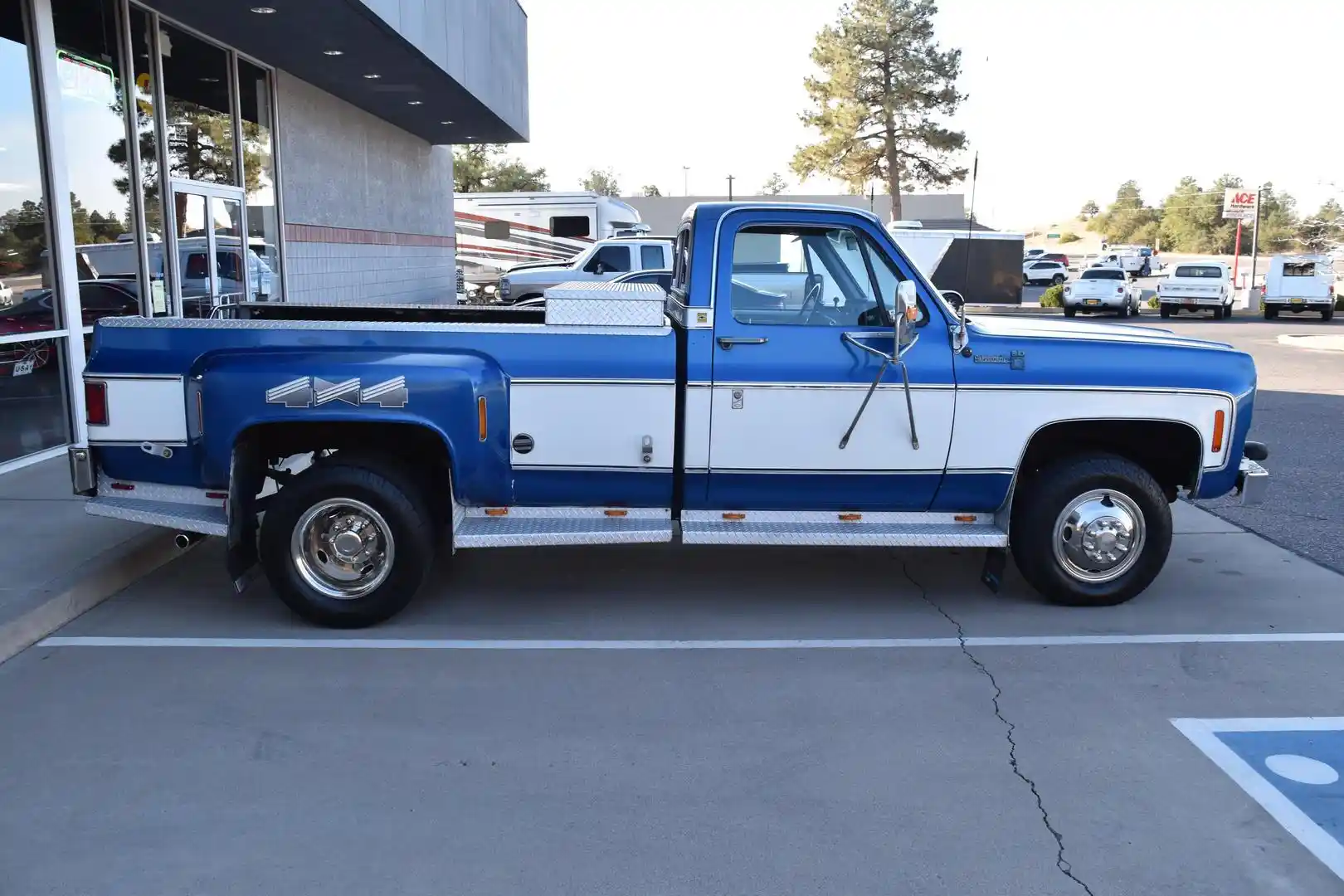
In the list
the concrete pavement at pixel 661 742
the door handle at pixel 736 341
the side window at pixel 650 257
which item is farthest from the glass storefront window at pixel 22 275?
the side window at pixel 650 257

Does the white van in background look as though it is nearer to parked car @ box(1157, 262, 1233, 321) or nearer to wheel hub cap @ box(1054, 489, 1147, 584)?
parked car @ box(1157, 262, 1233, 321)

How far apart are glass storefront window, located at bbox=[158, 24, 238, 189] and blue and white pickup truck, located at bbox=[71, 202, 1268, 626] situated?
7.50 metres

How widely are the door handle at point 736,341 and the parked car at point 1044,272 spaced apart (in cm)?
A: 5206

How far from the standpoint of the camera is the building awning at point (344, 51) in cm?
1159

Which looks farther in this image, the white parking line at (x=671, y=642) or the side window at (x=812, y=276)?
the side window at (x=812, y=276)

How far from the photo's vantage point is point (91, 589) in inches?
257

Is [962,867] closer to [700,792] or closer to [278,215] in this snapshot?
[700,792]

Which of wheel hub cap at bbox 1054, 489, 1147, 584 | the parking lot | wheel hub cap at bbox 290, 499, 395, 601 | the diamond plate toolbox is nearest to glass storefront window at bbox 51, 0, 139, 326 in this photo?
the parking lot

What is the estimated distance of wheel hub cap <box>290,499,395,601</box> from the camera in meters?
5.98

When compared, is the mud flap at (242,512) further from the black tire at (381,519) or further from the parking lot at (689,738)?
the parking lot at (689,738)

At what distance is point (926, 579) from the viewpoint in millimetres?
7199

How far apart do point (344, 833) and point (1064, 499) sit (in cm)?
413

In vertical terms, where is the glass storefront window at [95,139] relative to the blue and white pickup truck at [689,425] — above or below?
above

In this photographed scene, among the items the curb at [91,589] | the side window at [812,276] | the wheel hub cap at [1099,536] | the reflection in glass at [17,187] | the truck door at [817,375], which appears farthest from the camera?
the reflection in glass at [17,187]
